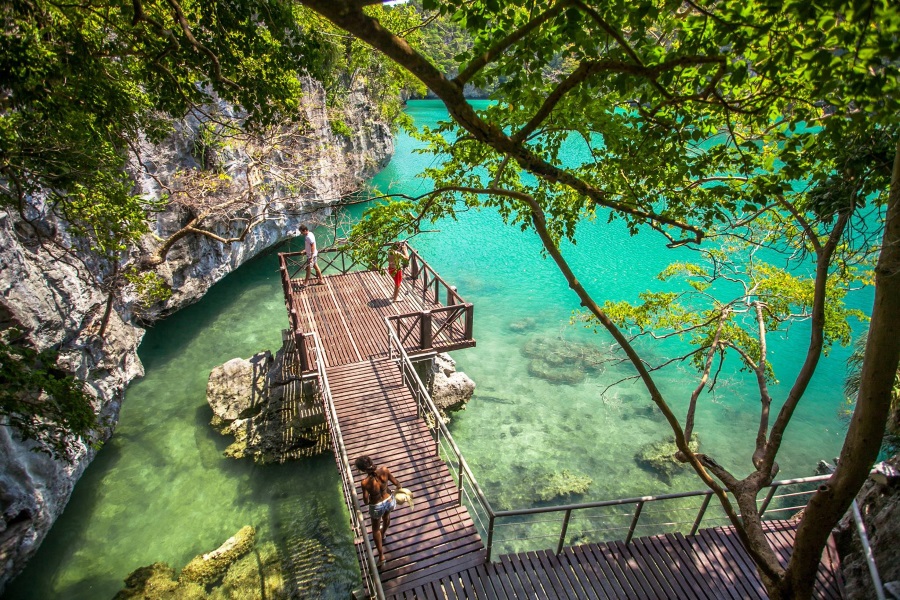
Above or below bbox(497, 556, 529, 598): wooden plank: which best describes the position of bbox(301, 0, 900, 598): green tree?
above

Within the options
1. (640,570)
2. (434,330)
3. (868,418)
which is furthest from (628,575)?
(434,330)

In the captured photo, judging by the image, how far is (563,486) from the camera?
1247cm

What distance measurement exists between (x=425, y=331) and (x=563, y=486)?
5547 mm

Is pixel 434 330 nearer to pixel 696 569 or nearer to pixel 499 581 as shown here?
pixel 499 581

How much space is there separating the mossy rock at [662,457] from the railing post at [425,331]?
7137 millimetres

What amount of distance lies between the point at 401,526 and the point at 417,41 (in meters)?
18.1

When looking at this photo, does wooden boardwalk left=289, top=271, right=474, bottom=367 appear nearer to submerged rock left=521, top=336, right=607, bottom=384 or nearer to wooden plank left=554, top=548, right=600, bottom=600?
submerged rock left=521, top=336, right=607, bottom=384

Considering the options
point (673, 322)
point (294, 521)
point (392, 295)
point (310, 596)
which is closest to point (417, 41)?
point (392, 295)

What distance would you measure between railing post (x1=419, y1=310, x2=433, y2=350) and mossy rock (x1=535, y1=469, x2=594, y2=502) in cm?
481

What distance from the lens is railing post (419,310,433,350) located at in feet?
38.6

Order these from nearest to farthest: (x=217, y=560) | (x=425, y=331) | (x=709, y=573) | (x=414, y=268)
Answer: (x=709, y=573)
(x=217, y=560)
(x=425, y=331)
(x=414, y=268)

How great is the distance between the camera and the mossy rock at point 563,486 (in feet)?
39.9

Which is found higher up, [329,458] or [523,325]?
[523,325]

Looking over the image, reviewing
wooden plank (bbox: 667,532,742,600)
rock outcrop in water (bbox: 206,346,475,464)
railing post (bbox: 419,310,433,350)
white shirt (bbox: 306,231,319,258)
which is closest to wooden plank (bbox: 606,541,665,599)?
wooden plank (bbox: 667,532,742,600)
